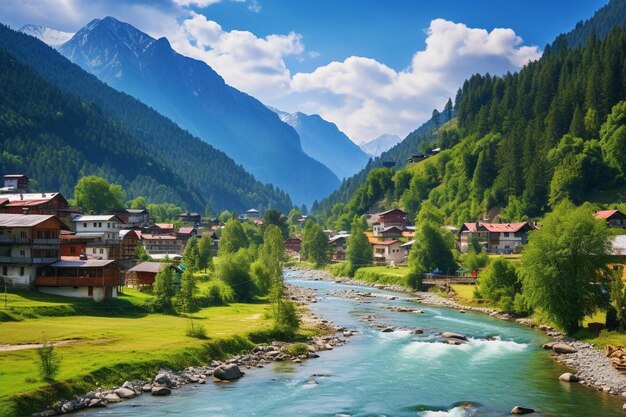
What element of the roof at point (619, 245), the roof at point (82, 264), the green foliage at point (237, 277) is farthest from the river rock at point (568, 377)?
the green foliage at point (237, 277)

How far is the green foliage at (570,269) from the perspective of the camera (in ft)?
202

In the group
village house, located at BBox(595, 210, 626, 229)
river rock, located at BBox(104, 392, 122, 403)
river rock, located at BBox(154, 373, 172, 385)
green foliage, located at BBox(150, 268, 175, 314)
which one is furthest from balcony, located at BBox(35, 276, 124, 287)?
village house, located at BBox(595, 210, 626, 229)

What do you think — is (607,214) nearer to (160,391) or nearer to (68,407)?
(160,391)

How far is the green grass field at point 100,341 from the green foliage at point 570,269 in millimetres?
29699

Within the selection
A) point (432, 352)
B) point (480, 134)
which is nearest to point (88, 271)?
point (432, 352)

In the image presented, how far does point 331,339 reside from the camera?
6425 centimetres

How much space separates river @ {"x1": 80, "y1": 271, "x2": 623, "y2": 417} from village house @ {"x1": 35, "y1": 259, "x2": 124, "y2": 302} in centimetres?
2514

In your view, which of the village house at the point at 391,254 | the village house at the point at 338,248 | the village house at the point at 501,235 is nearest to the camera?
the village house at the point at 501,235

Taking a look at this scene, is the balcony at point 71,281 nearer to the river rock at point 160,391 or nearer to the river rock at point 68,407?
the river rock at point 160,391

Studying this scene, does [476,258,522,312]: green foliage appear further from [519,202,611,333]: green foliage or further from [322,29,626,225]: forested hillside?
[322,29,626,225]: forested hillside

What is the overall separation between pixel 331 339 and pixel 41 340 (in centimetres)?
2983

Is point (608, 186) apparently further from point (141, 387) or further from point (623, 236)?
point (141, 387)

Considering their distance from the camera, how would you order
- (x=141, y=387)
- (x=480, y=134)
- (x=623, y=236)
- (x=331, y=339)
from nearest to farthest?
(x=141, y=387) < (x=331, y=339) < (x=623, y=236) < (x=480, y=134)

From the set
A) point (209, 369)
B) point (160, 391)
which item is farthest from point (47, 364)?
point (209, 369)
